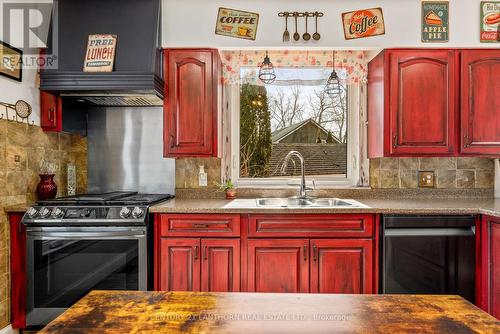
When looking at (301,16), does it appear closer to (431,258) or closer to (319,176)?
→ (319,176)

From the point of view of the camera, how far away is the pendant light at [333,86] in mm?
2914

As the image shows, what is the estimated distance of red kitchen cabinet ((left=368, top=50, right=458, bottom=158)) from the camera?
8.09ft

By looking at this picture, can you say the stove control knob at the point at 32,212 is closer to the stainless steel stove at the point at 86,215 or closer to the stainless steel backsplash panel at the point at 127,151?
the stainless steel stove at the point at 86,215

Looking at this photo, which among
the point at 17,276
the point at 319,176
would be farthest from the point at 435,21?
the point at 17,276

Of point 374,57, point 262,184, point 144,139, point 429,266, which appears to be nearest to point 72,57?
point 144,139

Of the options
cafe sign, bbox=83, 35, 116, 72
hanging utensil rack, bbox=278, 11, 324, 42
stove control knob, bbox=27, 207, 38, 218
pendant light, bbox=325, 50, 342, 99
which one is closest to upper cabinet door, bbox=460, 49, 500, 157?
pendant light, bbox=325, 50, 342, 99

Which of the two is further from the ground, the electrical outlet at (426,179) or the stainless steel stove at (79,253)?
the electrical outlet at (426,179)

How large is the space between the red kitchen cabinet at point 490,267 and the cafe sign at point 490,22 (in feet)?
4.46

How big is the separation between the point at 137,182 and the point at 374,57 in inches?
87.9

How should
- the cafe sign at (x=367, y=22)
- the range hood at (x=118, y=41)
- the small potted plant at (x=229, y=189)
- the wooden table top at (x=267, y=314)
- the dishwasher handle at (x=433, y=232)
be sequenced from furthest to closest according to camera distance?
the small potted plant at (x=229, y=189) → the cafe sign at (x=367, y=22) → the range hood at (x=118, y=41) → the dishwasher handle at (x=433, y=232) → the wooden table top at (x=267, y=314)

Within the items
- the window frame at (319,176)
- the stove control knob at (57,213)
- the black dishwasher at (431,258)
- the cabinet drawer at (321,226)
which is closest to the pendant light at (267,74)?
the window frame at (319,176)

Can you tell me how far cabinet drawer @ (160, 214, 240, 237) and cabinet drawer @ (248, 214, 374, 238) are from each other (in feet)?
0.55

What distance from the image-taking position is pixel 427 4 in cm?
254

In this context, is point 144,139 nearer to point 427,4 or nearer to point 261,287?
point 261,287
